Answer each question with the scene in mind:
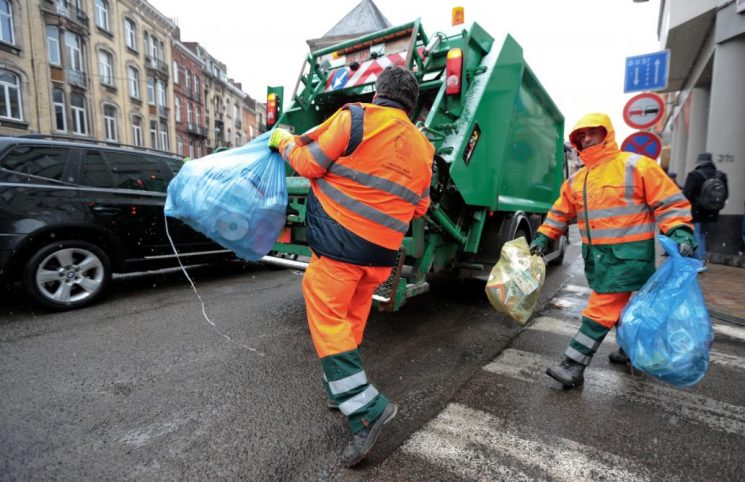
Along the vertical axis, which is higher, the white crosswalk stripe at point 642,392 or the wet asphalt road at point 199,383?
the wet asphalt road at point 199,383

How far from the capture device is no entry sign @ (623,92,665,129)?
574 centimetres

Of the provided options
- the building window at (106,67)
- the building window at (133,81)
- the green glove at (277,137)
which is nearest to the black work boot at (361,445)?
the green glove at (277,137)

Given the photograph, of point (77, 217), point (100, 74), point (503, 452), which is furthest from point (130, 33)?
point (503, 452)

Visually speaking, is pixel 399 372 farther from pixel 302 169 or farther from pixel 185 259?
pixel 185 259

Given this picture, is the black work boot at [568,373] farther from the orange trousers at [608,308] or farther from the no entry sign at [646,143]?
the no entry sign at [646,143]

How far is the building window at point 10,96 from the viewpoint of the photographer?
17.4m

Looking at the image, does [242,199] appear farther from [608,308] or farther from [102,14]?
[102,14]

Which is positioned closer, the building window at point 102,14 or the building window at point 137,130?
the building window at point 102,14

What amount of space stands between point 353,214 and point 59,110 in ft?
80.9

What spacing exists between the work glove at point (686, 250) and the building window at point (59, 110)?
24.8 meters

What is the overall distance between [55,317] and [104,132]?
23.6 metres

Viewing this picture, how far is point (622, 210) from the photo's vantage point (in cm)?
256

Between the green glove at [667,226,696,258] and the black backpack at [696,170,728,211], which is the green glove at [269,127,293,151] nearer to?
the green glove at [667,226,696,258]

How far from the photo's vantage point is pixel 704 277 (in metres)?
6.44
